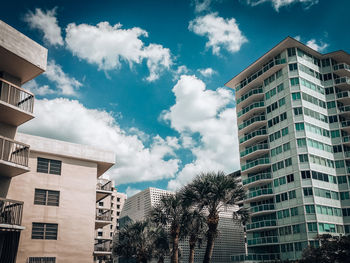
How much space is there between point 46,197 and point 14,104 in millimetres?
11027

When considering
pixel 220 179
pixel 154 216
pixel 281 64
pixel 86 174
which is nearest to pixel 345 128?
pixel 281 64

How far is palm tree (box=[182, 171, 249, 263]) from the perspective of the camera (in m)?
36.9

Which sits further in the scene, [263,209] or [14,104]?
[263,209]

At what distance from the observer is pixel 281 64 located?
5872cm

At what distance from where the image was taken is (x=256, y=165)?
193 ft

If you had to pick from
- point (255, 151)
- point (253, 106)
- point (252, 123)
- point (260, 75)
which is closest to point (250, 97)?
point (253, 106)

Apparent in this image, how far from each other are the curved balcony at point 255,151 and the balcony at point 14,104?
43308mm

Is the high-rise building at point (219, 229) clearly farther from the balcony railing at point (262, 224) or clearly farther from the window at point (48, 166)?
the window at point (48, 166)

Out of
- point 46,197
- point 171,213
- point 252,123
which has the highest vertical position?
point 252,123

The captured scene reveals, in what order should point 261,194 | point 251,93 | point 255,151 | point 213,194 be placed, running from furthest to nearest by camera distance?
point 251,93, point 255,151, point 261,194, point 213,194

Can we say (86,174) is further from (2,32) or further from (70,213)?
(2,32)

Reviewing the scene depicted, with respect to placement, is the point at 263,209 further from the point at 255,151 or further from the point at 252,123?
the point at 252,123

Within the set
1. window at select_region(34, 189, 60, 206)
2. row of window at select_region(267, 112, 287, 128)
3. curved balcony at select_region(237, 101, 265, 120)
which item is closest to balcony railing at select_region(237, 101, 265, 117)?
curved balcony at select_region(237, 101, 265, 120)

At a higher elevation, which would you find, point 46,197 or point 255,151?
point 255,151
